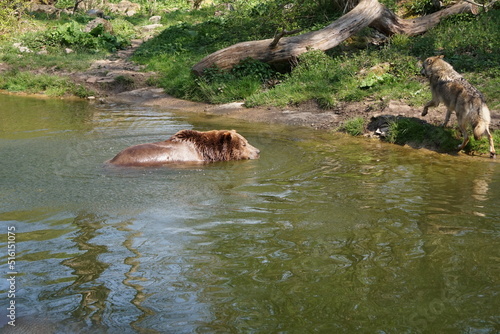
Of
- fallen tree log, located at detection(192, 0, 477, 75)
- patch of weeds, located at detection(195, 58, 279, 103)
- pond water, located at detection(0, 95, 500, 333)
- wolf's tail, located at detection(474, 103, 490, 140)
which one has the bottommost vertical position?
pond water, located at detection(0, 95, 500, 333)

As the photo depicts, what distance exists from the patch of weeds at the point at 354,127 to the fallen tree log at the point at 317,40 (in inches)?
167

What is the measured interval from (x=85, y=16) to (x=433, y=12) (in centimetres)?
1683

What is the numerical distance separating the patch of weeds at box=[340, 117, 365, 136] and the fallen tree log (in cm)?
424

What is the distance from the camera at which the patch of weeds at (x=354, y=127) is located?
11.2 m

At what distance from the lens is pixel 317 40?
15227 mm

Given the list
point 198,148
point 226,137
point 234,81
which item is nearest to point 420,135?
point 226,137

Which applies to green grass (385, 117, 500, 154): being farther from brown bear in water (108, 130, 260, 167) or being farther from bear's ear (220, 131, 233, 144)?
bear's ear (220, 131, 233, 144)

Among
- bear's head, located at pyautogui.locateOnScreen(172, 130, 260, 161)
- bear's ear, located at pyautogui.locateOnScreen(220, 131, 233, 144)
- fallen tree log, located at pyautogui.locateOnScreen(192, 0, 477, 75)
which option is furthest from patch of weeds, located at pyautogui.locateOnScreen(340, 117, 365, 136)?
fallen tree log, located at pyautogui.locateOnScreen(192, 0, 477, 75)

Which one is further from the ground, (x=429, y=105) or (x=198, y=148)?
(x=429, y=105)

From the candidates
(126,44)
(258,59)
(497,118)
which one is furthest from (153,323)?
(126,44)

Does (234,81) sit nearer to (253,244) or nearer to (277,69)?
(277,69)

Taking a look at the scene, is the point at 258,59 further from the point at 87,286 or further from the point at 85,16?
the point at 85,16

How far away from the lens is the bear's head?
893cm

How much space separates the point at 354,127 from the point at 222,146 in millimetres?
3579
